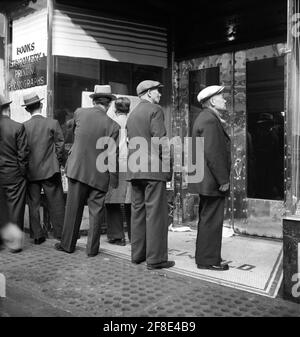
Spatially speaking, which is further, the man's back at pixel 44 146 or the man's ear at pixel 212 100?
the man's back at pixel 44 146

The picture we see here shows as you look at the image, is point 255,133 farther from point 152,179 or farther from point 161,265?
point 161,265

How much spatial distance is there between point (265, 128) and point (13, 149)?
10.8 feet

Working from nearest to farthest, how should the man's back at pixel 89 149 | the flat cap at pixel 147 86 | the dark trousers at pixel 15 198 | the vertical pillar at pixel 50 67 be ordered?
the flat cap at pixel 147 86 → the man's back at pixel 89 149 → the dark trousers at pixel 15 198 → the vertical pillar at pixel 50 67

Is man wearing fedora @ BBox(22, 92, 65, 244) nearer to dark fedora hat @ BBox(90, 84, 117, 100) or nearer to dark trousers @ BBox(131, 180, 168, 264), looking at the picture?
dark fedora hat @ BBox(90, 84, 117, 100)

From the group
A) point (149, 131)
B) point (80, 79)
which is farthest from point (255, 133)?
point (80, 79)

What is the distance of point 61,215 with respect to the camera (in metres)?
5.62

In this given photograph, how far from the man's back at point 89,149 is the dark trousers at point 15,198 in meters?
0.86

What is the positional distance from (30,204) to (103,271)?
184 cm

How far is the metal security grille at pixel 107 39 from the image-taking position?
19.4ft

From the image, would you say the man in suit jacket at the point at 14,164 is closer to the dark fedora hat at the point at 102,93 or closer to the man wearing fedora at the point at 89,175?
the man wearing fedora at the point at 89,175

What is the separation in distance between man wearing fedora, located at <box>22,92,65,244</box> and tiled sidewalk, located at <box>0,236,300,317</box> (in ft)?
3.29

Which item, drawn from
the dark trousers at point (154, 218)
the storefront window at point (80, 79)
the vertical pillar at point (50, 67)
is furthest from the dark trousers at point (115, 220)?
the vertical pillar at point (50, 67)

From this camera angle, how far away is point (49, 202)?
220 inches

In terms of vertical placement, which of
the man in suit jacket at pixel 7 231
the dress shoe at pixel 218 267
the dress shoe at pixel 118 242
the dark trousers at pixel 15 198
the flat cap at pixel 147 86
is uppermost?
the flat cap at pixel 147 86
